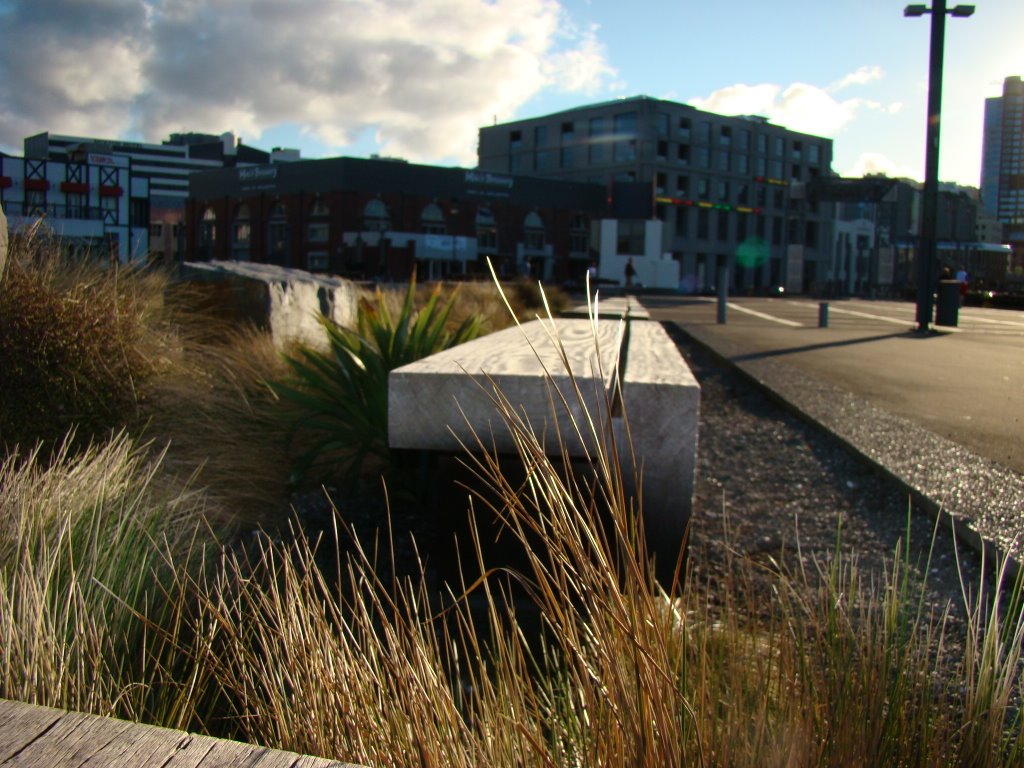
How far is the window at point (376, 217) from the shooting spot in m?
67.9

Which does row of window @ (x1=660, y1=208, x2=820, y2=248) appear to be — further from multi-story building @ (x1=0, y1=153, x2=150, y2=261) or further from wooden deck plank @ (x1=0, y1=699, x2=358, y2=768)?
wooden deck plank @ (x1=0, y1=699, x2=358, y2=768)

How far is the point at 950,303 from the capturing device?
→ 15.1m

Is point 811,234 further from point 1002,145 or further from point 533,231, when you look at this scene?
point 533,231

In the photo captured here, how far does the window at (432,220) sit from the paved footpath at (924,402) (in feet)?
192

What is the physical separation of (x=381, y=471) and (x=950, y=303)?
1367 cm

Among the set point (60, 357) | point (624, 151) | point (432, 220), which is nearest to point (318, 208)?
point (432, 220)

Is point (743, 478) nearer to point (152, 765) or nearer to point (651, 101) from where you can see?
point (152, 765)

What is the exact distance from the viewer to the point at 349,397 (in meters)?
3.90

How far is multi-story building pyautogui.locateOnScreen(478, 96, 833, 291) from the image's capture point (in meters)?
Result: 81.8

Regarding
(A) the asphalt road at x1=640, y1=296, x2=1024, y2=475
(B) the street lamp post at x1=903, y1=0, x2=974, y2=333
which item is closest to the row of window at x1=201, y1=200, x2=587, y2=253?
(A) the asphalt road at x1=640, y1=296, x2=1024, y2=475

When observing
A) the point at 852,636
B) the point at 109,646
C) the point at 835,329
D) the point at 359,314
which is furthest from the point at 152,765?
the point at 835,329

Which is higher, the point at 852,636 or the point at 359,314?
the point at 359,314

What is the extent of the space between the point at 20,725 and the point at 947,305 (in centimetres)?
1600

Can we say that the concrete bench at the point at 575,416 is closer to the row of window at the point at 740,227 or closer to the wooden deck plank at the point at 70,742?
the wooden deck plank at the point at 70,742
